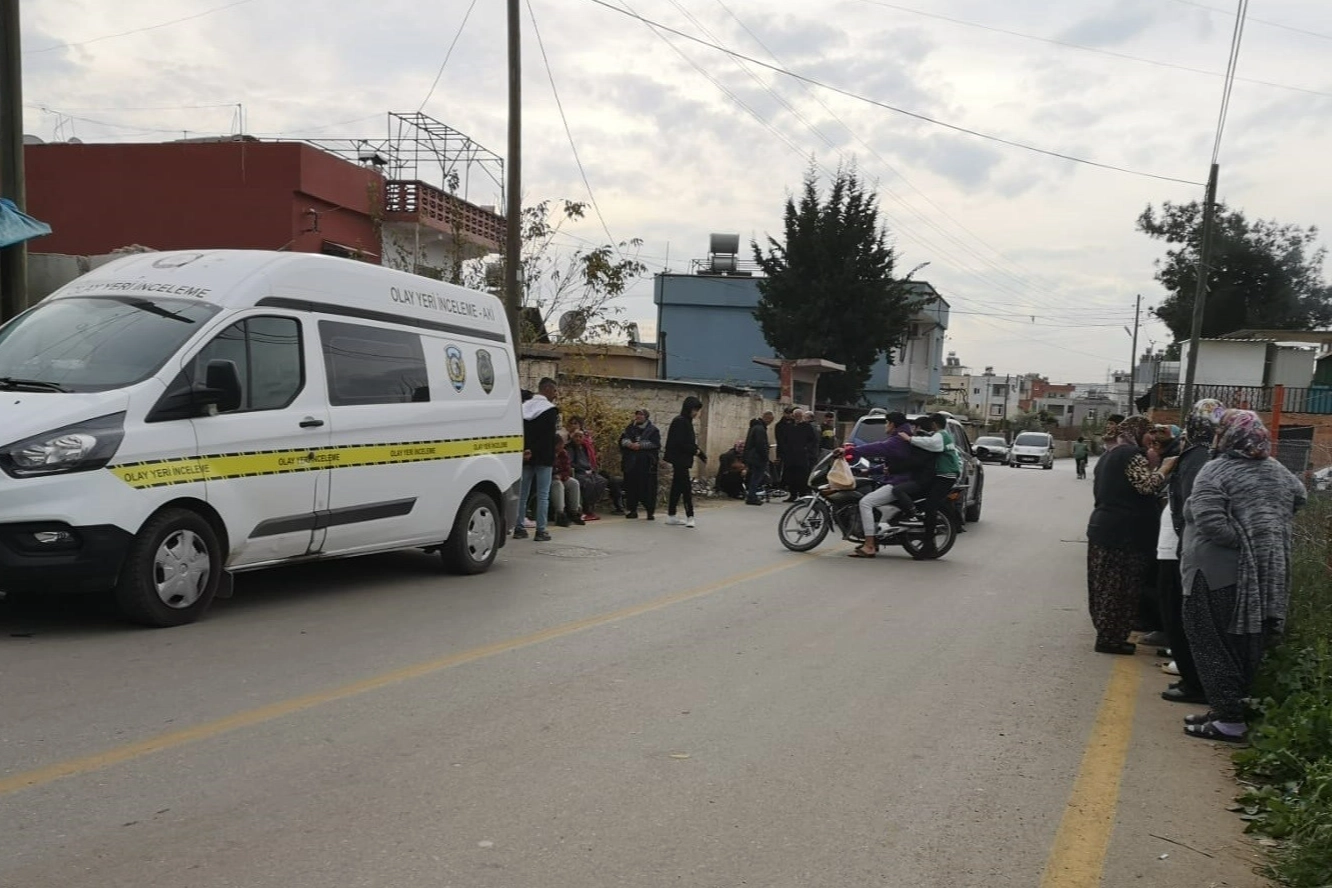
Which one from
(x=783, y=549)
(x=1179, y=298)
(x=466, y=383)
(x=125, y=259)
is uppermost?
(x=1179, y=298)

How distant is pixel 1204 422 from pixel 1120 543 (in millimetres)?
1762

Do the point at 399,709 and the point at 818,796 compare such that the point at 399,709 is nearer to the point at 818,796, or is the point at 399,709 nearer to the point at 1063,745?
the point at 818,796

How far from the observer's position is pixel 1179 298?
5550 centimetres

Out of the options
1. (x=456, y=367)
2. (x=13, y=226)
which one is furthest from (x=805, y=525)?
(x=13, y=226)

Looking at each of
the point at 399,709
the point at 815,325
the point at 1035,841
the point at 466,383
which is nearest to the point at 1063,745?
the point at 1035,841

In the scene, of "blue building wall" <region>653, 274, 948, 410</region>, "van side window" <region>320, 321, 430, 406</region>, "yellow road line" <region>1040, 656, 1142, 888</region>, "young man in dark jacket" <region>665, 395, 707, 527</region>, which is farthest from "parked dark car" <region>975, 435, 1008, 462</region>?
"yellow road line" <region>1040, 656, 1142, 888</region>

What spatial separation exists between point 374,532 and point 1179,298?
5464 centimetres

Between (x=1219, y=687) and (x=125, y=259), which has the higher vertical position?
(x=125, y=259)

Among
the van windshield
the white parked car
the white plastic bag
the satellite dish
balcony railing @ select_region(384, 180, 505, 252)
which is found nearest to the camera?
the van windshield

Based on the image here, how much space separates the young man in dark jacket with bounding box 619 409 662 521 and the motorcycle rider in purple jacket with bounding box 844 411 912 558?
4124mm

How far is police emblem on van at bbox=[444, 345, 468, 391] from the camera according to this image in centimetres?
1013

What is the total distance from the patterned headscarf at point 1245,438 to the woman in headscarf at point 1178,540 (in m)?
0.43

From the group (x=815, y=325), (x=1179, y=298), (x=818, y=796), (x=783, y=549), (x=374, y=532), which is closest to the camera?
(x=818, y=796)

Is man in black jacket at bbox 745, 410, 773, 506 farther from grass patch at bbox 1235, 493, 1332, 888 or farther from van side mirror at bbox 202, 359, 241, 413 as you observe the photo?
van side mirror at bbox 202, 359, 241, 413
